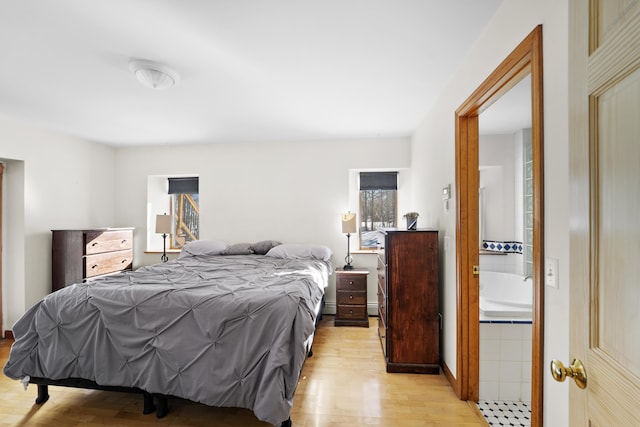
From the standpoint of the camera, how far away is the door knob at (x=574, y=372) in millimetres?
673

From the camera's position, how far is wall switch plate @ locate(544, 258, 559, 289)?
3.77 feet

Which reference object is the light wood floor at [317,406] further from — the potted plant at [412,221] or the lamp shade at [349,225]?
the lamp shade at [349,225]

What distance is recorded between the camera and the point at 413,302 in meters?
2.53

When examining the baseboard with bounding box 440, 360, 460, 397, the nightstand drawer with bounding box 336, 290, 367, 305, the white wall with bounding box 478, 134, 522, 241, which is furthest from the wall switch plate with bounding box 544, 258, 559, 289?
the white wall with bounding box 478, 134, 522, 241

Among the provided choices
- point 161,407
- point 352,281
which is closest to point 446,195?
point 352,281

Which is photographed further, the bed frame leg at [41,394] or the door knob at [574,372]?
the bed frame leg at [41,394]

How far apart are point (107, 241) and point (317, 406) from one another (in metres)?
A: 3.41

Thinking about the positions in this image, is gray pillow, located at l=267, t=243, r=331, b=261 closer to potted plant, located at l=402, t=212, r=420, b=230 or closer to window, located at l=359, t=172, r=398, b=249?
window, located at l=359, t=172, r=398, b=249

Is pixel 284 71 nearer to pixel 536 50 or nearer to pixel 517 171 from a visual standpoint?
pixel 536 50

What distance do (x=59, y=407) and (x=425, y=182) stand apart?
364 centimetres

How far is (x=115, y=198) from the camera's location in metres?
4.53

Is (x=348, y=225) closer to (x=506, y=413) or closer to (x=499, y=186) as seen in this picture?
(x=499, y=186)

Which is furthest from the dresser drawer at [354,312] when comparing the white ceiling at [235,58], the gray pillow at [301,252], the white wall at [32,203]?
the white wall at [32,203]

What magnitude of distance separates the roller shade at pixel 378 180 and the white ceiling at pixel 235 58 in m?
0.98
